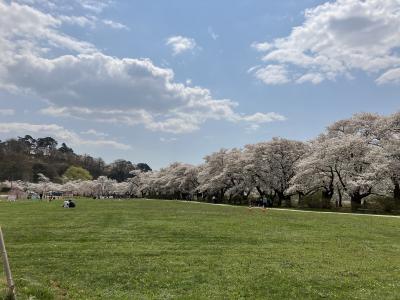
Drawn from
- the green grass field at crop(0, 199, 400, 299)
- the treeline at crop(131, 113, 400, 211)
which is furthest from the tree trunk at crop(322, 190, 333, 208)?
the green grass field at crop(0, 199, 400, 299)

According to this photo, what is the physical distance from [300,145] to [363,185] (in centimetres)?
2616

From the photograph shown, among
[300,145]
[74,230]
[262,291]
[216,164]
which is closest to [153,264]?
[262,291]

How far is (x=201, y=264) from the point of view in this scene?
1590 centimetres

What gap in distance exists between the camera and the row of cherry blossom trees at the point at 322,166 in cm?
6000

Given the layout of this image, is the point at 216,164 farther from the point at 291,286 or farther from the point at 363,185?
the point at 291,286

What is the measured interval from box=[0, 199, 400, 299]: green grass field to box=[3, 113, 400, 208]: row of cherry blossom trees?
36.8 metres

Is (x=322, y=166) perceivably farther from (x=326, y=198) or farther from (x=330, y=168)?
(x=326, y=198)

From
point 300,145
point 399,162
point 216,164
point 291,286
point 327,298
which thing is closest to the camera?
point 327,298

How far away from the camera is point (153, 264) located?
15773mm

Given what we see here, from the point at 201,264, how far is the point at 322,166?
53.5 m

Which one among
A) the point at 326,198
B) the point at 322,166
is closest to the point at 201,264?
the point at 326,198

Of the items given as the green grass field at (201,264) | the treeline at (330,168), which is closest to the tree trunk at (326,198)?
the treeline at (330,168)

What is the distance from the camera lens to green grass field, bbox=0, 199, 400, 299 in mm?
12250

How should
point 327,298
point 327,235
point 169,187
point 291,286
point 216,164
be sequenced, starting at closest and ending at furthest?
point 327,298, point 291,286, point 327,235, point 216,164, point 169,187
